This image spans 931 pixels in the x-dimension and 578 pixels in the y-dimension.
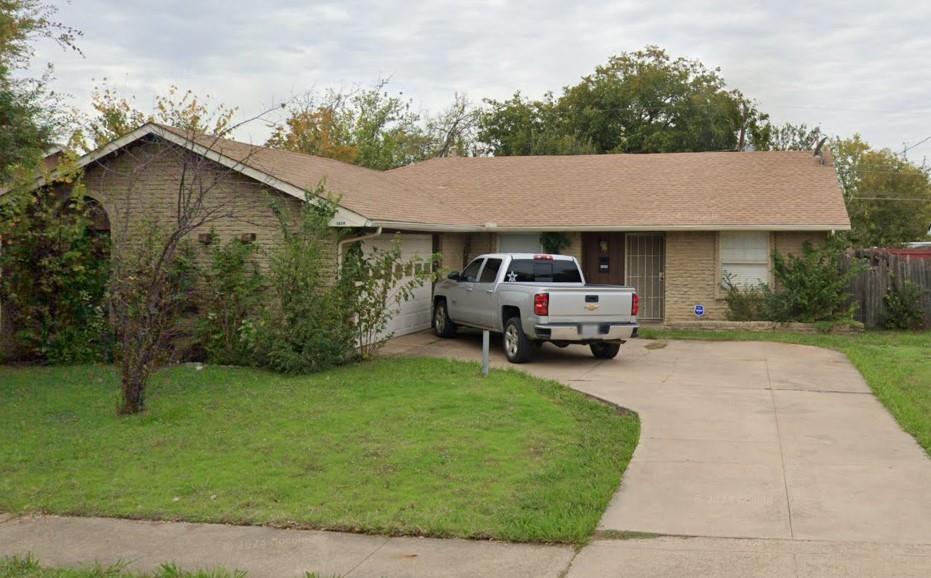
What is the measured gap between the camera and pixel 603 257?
22.7m

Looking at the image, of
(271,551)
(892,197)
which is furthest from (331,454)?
(892,197)

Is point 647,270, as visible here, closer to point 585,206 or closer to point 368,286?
point 585,206

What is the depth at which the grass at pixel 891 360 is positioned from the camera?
35.0 feet

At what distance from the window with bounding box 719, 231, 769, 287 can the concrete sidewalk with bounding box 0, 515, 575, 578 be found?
637 inches

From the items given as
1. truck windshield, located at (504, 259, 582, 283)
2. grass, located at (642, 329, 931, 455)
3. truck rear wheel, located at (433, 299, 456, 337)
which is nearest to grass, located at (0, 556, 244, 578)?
grass, located at (642, 329, 931, 455)

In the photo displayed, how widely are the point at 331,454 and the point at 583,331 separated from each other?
711cm

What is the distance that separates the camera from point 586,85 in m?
45.3

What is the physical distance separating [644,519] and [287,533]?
2614mm

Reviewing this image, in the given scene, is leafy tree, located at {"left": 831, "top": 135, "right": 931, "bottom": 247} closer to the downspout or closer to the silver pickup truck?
the silver pickup truck

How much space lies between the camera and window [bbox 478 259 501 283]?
55.0 feet

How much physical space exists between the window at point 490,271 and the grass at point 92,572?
11.3 metres

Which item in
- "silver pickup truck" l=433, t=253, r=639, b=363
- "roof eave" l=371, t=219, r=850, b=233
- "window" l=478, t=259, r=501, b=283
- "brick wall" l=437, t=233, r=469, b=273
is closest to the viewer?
"silver pickup truck" l=433, t=253, r=639, b=363

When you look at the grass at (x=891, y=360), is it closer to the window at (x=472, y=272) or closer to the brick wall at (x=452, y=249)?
the window at (x=472, y=272)

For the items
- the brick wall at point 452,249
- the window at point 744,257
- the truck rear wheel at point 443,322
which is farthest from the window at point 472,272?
the window at point 744,257
